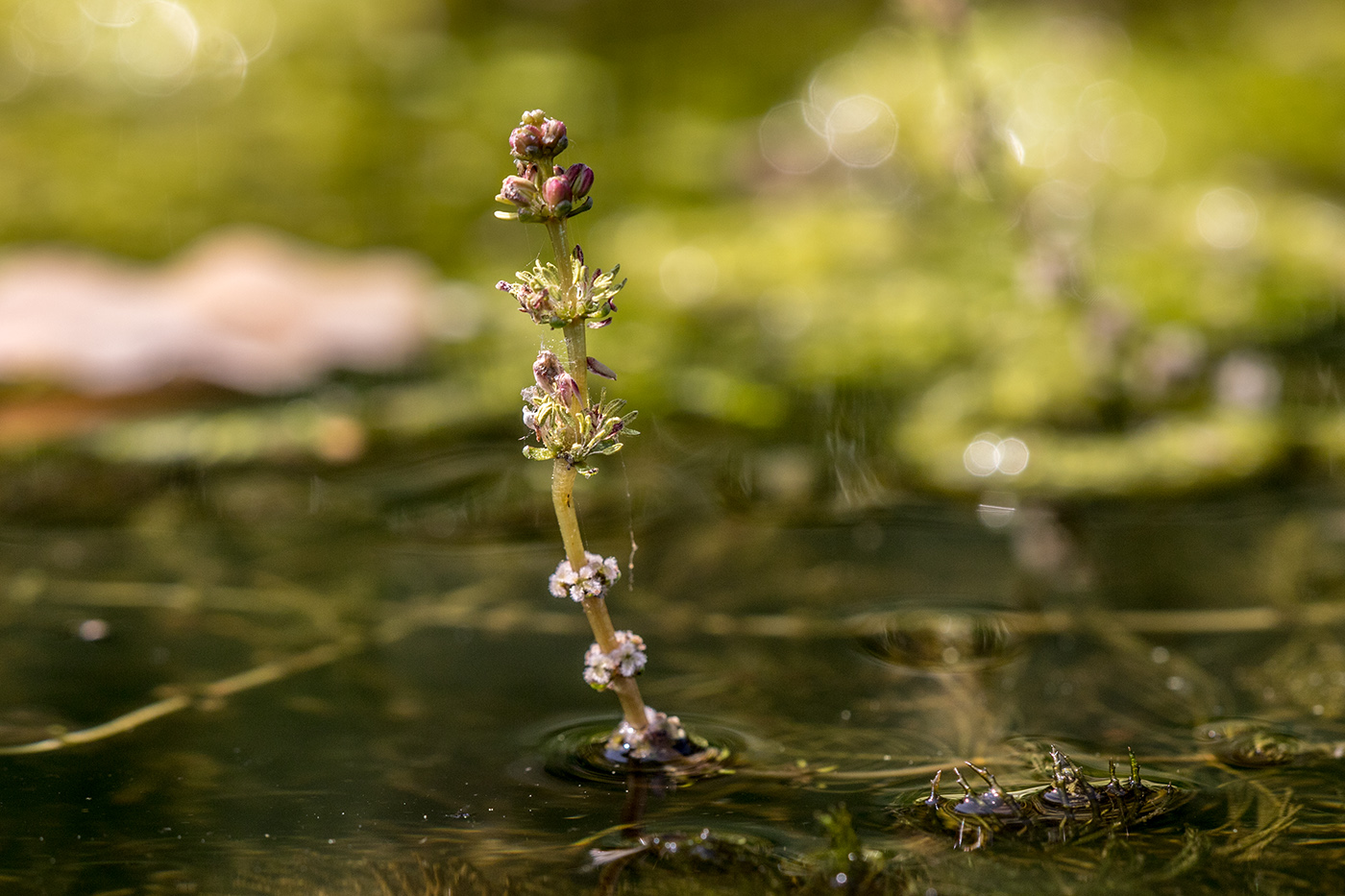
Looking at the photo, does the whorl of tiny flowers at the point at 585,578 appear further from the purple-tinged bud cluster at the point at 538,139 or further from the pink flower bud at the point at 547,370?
the purple-tinged bud cluster at the point at 538,139

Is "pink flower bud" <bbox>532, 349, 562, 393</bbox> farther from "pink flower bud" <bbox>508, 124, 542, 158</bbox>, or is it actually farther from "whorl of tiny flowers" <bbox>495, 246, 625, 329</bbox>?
"pink flower bud" <bbox>508, 124, 542, 158</bbox>

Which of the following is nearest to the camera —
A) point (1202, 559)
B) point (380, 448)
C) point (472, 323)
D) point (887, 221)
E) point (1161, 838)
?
point (1161, 838)

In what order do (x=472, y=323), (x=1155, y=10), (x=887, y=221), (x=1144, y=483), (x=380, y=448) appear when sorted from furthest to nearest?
(x=1155, y=10) < (x=887, y=221) < (x=472, y=323) < (x=380, y=448) < (x=1144, y=483)

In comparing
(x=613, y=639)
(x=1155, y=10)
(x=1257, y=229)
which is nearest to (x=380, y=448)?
(x=613, y=639)

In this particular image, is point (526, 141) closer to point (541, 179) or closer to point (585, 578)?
point (541, 179)

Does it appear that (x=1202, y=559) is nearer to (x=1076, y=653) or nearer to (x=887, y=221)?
(x=1076, y=653)

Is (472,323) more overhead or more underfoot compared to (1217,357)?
more overhead

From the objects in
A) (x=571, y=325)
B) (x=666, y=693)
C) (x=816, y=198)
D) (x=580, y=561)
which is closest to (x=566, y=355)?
(x=571, y=325)

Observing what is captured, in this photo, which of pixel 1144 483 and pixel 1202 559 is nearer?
pixel 1202 559
